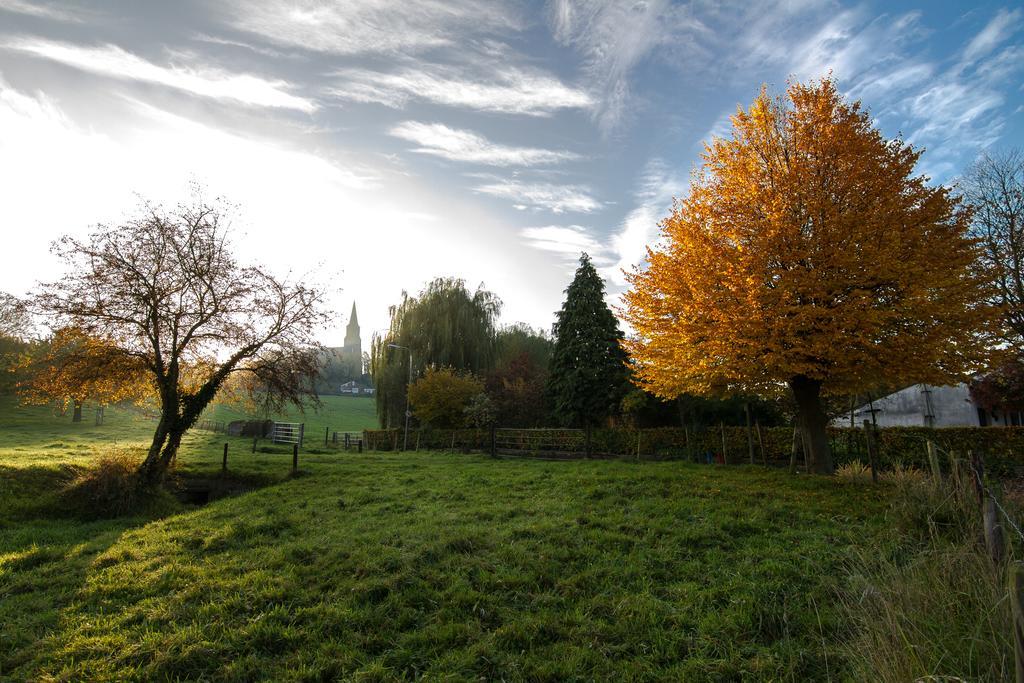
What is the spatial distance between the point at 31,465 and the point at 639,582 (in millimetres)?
17833

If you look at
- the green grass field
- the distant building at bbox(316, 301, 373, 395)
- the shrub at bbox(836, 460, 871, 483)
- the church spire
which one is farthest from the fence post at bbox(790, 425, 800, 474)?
the church spire

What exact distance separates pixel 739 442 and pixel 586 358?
1063 cm

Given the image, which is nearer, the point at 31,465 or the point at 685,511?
the point at 685,511

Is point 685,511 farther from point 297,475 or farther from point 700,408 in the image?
point 700,408

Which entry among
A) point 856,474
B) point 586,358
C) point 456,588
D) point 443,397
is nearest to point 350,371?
point 443,397

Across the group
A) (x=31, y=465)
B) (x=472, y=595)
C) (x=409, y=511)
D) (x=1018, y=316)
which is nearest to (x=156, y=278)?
(x=31, y=465)

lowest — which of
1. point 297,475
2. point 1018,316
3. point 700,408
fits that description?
point 297,475

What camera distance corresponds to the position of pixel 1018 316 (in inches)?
682

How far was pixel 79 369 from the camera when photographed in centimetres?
1321

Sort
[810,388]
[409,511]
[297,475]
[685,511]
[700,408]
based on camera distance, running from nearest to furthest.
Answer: [685,511] < [409,511] < [810,388] < [297,475] < [700,408]

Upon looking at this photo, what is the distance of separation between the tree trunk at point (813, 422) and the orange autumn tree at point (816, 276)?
3 cm

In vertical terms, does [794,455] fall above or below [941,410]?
below

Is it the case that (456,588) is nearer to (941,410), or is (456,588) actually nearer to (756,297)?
(756,297)

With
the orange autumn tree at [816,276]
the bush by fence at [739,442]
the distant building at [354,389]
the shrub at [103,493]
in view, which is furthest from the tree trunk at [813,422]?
the distant building at [354,389]
